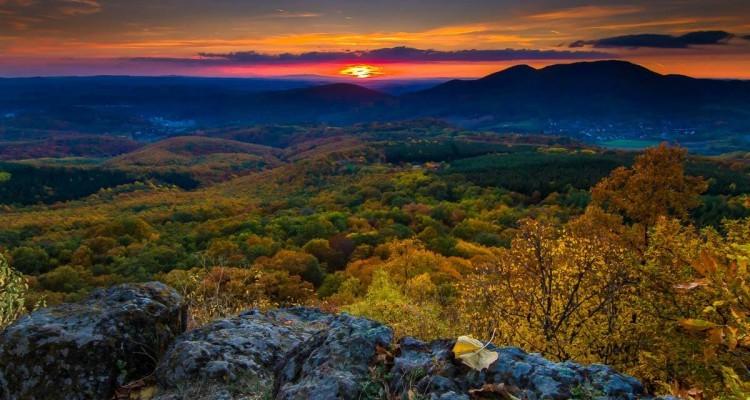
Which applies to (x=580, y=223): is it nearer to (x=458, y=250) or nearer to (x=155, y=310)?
(x=155, y=310)

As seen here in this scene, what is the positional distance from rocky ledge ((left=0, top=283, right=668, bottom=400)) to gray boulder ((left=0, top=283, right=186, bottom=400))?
0.02m

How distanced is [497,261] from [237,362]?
51.1 ft

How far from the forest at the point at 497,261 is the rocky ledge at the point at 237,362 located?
988 mm

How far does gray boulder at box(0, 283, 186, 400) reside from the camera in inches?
356

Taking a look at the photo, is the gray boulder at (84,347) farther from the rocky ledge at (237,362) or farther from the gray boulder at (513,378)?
the gray boulder at (513,378)

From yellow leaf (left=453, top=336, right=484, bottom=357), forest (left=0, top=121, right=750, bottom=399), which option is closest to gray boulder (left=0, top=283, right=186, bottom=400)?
forest (left=0, top=121, right=750, bottom=399)

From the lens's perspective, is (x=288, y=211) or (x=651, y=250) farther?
(x=288, y=211)

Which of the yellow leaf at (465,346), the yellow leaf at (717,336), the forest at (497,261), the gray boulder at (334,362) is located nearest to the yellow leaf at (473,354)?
the yellow leaf at (465,346)

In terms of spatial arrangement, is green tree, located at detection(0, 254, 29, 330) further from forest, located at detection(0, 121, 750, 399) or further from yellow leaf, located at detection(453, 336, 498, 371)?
yellow leaf, located at detection(453, 336, 498, 371)

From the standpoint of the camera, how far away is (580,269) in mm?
18312

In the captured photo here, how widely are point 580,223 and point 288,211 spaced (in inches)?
4235

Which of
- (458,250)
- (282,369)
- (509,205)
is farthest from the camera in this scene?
(509,205)

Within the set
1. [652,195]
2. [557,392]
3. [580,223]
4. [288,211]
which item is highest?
[557,392]

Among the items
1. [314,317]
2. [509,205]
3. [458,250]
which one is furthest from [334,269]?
[314,317]
